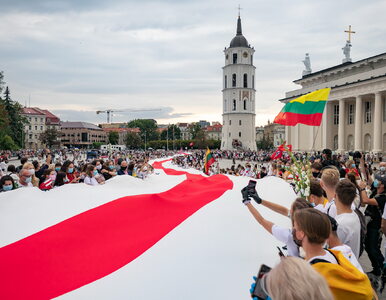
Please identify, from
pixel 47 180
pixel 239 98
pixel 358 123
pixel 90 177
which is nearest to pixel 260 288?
pixel 90 177

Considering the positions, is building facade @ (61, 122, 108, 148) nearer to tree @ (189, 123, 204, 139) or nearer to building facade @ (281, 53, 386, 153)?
tree @ (189, 123, 204, 139)

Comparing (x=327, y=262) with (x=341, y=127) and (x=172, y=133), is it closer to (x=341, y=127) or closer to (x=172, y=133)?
(x=341, y=127)

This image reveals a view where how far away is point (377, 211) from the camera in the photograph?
534 cm

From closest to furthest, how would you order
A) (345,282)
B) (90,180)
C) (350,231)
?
(345,282), (350,231), (90,180)

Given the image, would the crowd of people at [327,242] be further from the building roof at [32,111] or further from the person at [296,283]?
the building roof at [32,111]

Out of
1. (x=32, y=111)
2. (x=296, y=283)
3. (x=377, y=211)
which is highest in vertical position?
(x=32, y=111)

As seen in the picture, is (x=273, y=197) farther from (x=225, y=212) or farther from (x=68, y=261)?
(x=68, y=261)

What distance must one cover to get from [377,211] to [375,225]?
0.73ft

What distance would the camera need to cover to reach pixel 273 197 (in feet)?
23.0

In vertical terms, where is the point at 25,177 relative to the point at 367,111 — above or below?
below

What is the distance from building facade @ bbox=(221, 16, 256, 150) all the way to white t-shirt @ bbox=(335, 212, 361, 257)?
84.8 meters

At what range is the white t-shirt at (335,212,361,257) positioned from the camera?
3.49 m

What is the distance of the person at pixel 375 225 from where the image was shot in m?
5.13

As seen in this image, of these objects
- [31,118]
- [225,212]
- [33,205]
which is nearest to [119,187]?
[33,205]
